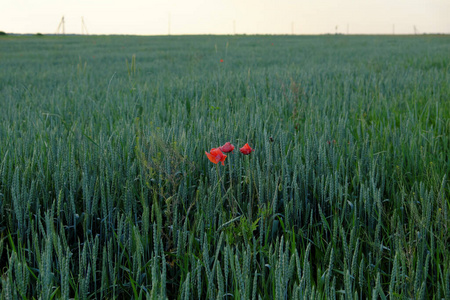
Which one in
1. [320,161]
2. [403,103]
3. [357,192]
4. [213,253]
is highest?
[403,103]

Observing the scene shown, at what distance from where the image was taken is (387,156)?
5.68 feet

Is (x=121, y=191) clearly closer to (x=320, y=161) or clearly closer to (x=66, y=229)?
(x=66, y=229)

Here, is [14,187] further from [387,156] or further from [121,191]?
[387,156]

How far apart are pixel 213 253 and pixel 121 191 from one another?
1.62 ft

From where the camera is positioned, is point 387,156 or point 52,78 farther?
point 52,78

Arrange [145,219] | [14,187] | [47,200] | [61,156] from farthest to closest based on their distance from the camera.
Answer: [61,156] < [47,200] < [14,187] < [145,219]

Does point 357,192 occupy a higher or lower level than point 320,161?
lower

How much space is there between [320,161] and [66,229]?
102 cm

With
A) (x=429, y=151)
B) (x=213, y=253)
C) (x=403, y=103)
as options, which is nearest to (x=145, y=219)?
(x=213, y=253)

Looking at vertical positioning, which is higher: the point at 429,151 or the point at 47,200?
the point at 429,151

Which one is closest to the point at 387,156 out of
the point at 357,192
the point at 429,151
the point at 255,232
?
the point at 429,151

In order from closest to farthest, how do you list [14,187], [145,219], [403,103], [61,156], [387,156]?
[145,219], [14,187], [61,156], [387,156], [403,103]

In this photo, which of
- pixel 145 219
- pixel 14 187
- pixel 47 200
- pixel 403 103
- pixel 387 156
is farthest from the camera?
pixel 403 103

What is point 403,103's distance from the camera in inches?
126
